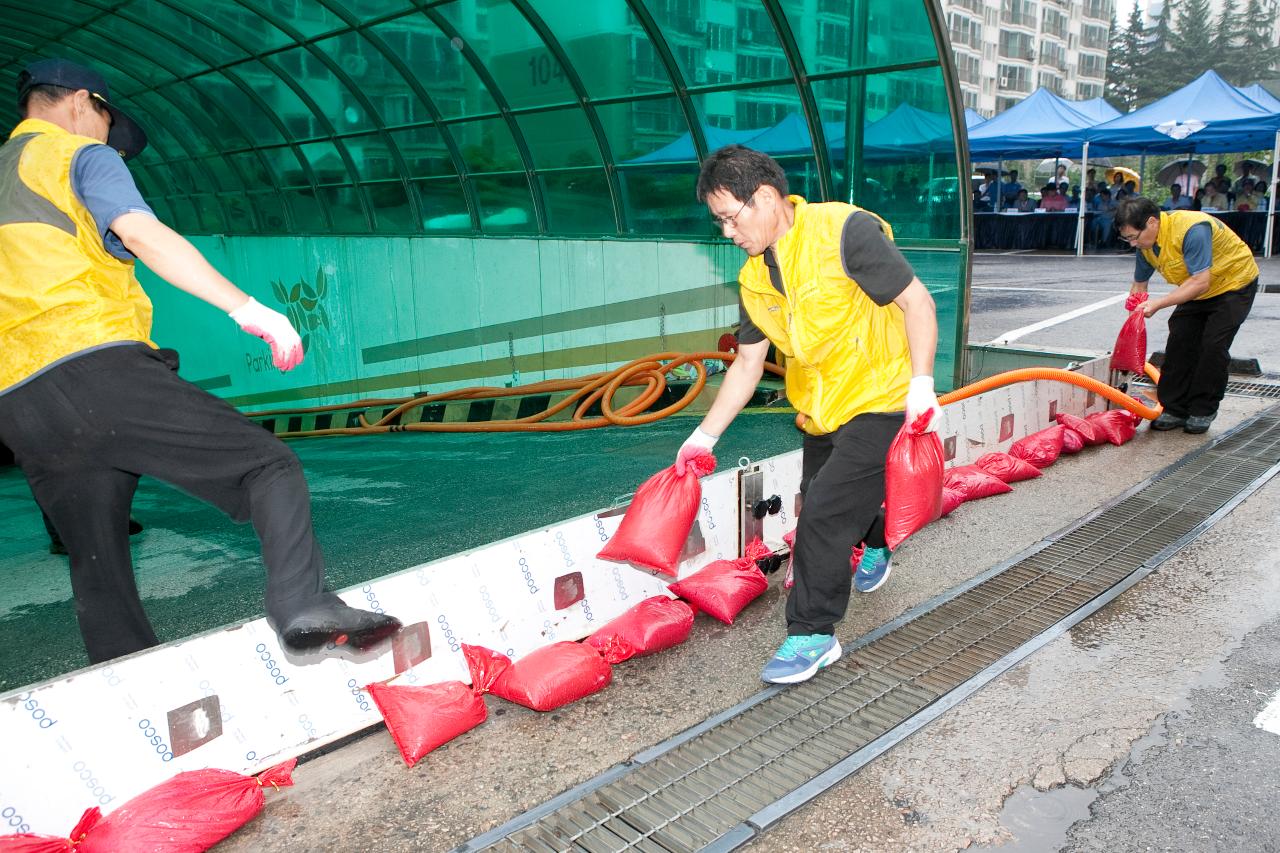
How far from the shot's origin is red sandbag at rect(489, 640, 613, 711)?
324cm

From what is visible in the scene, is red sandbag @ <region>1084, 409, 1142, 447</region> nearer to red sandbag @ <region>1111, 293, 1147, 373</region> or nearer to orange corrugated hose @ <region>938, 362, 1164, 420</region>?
orange corrugated hose @ <region>938, 362, 1164, 420</region>

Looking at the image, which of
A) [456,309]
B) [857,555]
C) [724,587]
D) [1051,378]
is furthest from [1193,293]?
[456,309]

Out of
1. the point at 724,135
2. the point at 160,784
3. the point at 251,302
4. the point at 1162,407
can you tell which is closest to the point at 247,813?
the point at 160,784

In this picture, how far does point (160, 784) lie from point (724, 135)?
7.86 metres

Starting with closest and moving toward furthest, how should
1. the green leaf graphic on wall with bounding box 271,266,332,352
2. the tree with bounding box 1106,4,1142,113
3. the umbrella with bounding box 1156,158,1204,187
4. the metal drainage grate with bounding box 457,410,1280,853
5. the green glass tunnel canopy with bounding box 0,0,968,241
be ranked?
the metal drainage grate with bounding box 457,410,1280,853
the green glass tunnel canopy with bounding box 0,0,968,241
the green leaf graphic on wall with bounding box 271,266,332,352
the umbrella with bounding box 1156,158,1204,187
the tree with bounding box 1106,4,1142,113

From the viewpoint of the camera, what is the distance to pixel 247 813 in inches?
106

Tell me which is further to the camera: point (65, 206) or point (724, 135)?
point (724, 135)

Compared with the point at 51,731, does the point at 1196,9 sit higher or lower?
higher

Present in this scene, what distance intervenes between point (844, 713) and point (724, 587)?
86 cm

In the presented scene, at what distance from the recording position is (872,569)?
416 cm

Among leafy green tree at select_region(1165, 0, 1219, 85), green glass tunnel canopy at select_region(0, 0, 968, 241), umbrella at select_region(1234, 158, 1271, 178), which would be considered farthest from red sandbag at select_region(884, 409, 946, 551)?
leafy green tree at select_region(1165, 0, 1219, 85)

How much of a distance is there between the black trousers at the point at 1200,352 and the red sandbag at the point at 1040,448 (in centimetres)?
125

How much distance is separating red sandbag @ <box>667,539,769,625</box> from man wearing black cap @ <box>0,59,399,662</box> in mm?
1587

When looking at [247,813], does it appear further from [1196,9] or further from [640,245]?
[1196,9]
